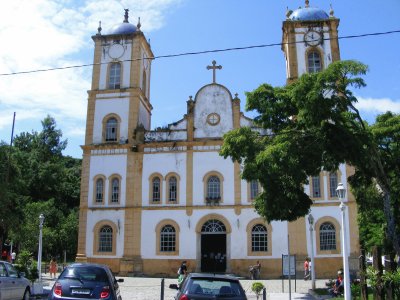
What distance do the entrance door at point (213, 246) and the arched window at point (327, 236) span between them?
6.15 metres

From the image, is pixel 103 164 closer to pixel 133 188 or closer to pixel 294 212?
pixel 133 188

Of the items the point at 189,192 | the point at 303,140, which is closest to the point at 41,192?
the point at 189,192

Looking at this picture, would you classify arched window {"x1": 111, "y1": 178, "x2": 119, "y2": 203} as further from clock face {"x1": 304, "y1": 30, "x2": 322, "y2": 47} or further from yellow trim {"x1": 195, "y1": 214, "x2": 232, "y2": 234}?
clock face {"x1": 304, "y1": 30, "x2": 322, "y2": 47}

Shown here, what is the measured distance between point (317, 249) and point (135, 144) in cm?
Result: 1385

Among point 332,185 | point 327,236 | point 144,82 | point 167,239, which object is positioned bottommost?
point 167,239

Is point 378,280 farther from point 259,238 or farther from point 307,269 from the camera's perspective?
point 259,238

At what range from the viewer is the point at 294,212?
18.7 m

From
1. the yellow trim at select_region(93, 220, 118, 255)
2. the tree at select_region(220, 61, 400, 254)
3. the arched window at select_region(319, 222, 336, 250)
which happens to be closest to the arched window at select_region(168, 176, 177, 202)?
the yellow trim at select_region(93, 220, 118, 255)

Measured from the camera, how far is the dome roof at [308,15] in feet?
110

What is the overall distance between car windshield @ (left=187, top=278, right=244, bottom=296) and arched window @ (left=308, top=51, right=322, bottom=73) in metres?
25.4

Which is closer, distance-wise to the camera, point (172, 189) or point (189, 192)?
point (189, 192)

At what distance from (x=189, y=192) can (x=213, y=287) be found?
→ 21249mm

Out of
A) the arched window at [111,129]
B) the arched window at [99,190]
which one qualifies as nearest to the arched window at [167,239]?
the arched window at [99,190]

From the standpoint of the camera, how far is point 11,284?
13586 millimetres
